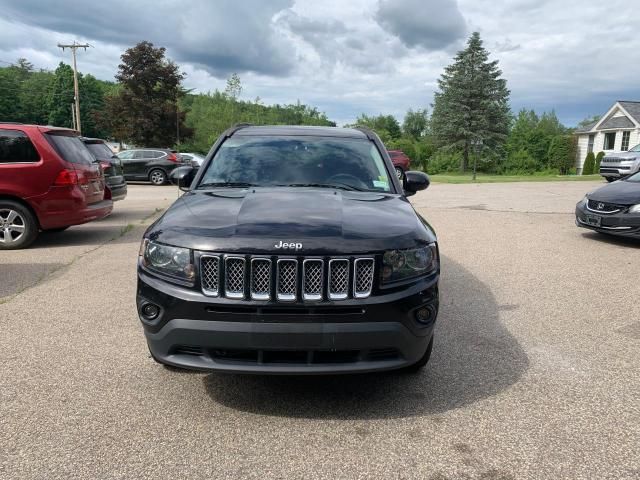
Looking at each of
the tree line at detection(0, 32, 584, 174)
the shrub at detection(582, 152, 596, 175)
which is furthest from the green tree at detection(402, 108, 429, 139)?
the shrub at detection(582, 152, 596, 175)

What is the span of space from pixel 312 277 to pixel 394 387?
1.16 m

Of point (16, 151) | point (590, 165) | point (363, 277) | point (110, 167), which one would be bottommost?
point (590, 165)

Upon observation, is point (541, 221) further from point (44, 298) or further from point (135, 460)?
point (135, 460)

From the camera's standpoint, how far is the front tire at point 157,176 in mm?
23344

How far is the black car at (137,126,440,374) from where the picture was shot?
9.11 ft

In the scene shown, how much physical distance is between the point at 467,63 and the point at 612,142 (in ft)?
49.5

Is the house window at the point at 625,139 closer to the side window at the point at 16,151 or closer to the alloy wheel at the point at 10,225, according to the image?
the side window at the point at 16,151

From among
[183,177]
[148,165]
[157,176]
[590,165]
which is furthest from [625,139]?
[183,177]

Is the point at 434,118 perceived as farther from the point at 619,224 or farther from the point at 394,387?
the point at 394,387

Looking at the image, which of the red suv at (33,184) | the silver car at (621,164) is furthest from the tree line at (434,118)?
the red suv at (33,184)

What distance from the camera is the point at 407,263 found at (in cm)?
299

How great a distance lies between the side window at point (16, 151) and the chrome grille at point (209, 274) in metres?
6.53

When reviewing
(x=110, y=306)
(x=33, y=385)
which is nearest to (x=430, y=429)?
(x=33, y=385)

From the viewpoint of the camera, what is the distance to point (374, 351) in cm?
290
